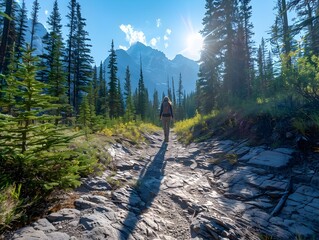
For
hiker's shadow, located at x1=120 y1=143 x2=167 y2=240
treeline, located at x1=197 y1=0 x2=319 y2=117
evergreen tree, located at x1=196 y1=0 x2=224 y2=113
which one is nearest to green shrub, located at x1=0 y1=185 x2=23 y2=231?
hiker's shadow, located at x1=120 y1=143 x2=167 y2=240

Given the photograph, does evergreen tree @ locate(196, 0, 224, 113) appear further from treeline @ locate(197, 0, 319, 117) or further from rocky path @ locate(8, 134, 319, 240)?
rocky path @ locate(8, 134, 319, 240)

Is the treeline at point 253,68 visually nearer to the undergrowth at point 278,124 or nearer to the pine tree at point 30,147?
the undergrowth at point 278,124

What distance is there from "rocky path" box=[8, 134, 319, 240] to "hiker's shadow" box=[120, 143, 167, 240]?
18 mm

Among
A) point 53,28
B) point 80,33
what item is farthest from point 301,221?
point 53,28

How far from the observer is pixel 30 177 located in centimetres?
340

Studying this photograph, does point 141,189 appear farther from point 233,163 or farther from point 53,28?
point 53,28

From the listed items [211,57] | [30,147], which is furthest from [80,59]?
[30,147]

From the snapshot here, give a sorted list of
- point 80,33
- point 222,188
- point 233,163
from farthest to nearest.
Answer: point 80,33 → point 233,163 → point 222,188

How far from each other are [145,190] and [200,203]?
1350mm

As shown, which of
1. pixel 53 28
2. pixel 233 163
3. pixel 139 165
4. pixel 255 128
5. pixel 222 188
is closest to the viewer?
pixel 222 188

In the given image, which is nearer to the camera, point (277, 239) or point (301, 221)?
point (277, 239)

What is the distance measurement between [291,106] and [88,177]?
7057 mm

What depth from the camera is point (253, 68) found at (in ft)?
59.7

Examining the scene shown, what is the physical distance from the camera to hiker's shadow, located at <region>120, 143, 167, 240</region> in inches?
132
